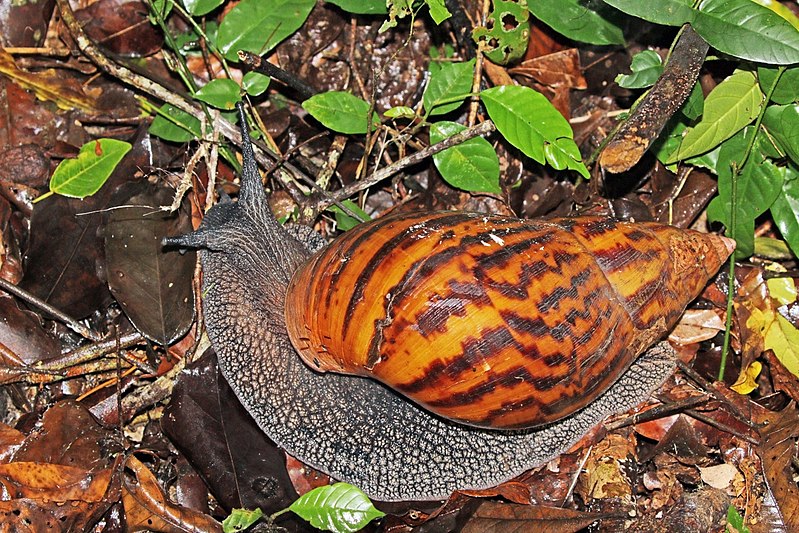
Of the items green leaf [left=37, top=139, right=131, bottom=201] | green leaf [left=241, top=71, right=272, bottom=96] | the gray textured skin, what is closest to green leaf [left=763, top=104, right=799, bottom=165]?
the gray textured skin

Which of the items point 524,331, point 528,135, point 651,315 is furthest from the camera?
point 528,135

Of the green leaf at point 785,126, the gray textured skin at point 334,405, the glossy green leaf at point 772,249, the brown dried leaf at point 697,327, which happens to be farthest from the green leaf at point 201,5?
the glossy green leaf at point 772,249

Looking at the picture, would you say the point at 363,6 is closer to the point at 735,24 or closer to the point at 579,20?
the point at 579,20

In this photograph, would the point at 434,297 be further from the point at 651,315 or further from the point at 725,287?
the point at 725,287

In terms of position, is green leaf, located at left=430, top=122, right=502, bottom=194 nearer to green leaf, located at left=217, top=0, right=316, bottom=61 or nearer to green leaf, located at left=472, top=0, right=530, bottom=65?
green leaf, located at left=472, top=0, right=530, bottom=65

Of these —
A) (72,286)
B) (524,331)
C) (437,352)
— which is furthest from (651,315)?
(72,286)

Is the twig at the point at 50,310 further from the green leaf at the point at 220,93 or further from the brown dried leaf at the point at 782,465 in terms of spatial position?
the brown dried leaf at the point at 782,465
